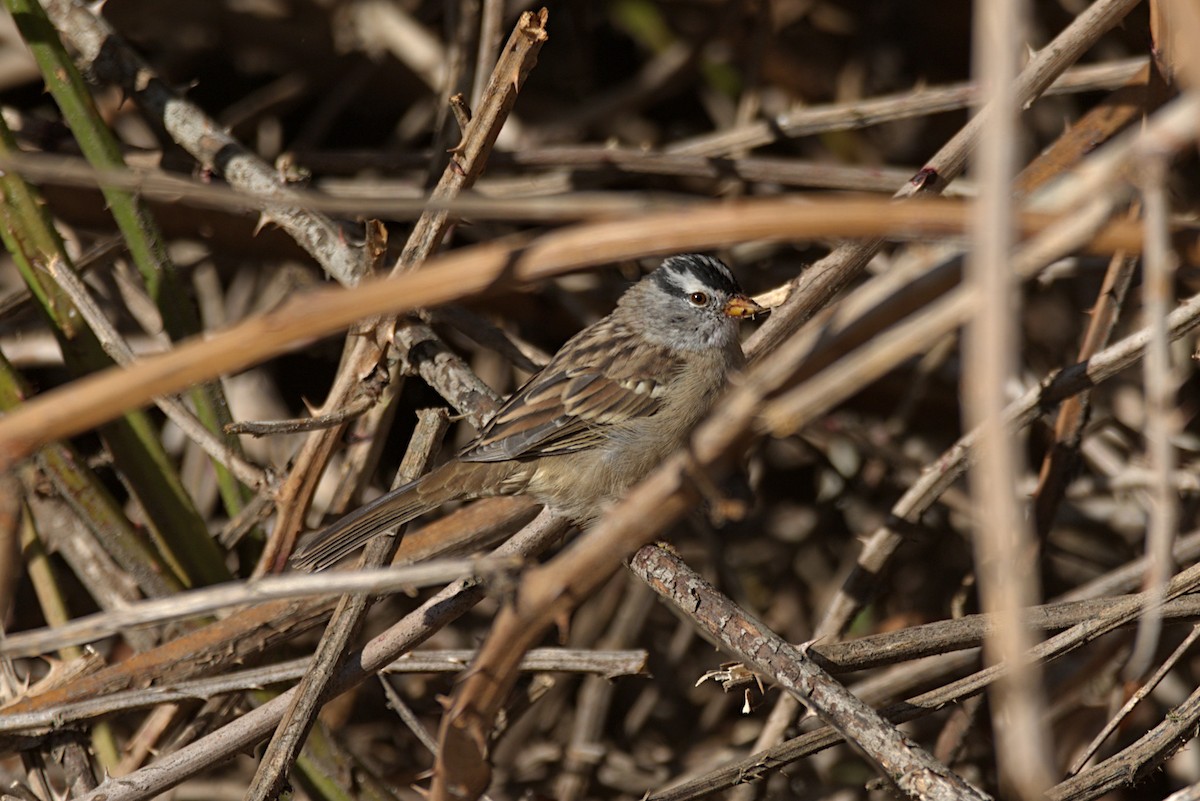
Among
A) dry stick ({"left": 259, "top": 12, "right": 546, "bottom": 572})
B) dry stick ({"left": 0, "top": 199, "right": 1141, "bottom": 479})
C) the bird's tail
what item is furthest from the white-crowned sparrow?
dry stick ({"left": 0, "top": 199, "right": 1141, "bottom": 479})

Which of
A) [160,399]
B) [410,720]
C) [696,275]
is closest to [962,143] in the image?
[696,275]

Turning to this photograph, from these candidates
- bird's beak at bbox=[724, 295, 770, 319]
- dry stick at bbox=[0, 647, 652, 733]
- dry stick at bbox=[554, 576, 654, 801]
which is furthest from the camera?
dry stick at bbox=[554, 576, 654, 801]

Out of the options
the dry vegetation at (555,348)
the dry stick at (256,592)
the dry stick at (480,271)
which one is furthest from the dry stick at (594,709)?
the dry stick at (480,271)

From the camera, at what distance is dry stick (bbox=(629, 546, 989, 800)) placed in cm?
186

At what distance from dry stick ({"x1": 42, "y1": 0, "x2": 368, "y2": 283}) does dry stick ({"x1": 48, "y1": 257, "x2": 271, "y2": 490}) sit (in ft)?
1.71

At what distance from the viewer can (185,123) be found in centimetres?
338

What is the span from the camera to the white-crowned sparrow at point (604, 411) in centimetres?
300

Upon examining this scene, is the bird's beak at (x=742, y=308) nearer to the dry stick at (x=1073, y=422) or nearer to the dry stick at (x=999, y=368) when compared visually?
the dry stick at (x=1073, y=422)

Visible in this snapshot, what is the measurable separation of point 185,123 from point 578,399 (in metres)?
1.40

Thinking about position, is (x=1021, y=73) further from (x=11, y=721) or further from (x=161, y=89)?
(x=11, y=721)

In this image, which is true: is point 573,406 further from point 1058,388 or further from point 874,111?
point 874,111

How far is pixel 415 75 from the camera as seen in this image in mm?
4828

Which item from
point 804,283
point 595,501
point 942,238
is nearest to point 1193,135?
point 942,238

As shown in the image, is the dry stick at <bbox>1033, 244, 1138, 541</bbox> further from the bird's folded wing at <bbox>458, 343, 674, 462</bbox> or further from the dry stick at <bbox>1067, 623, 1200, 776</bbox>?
the bird's folded wing at <bbox>458, 343, 674, 462</bbox>
